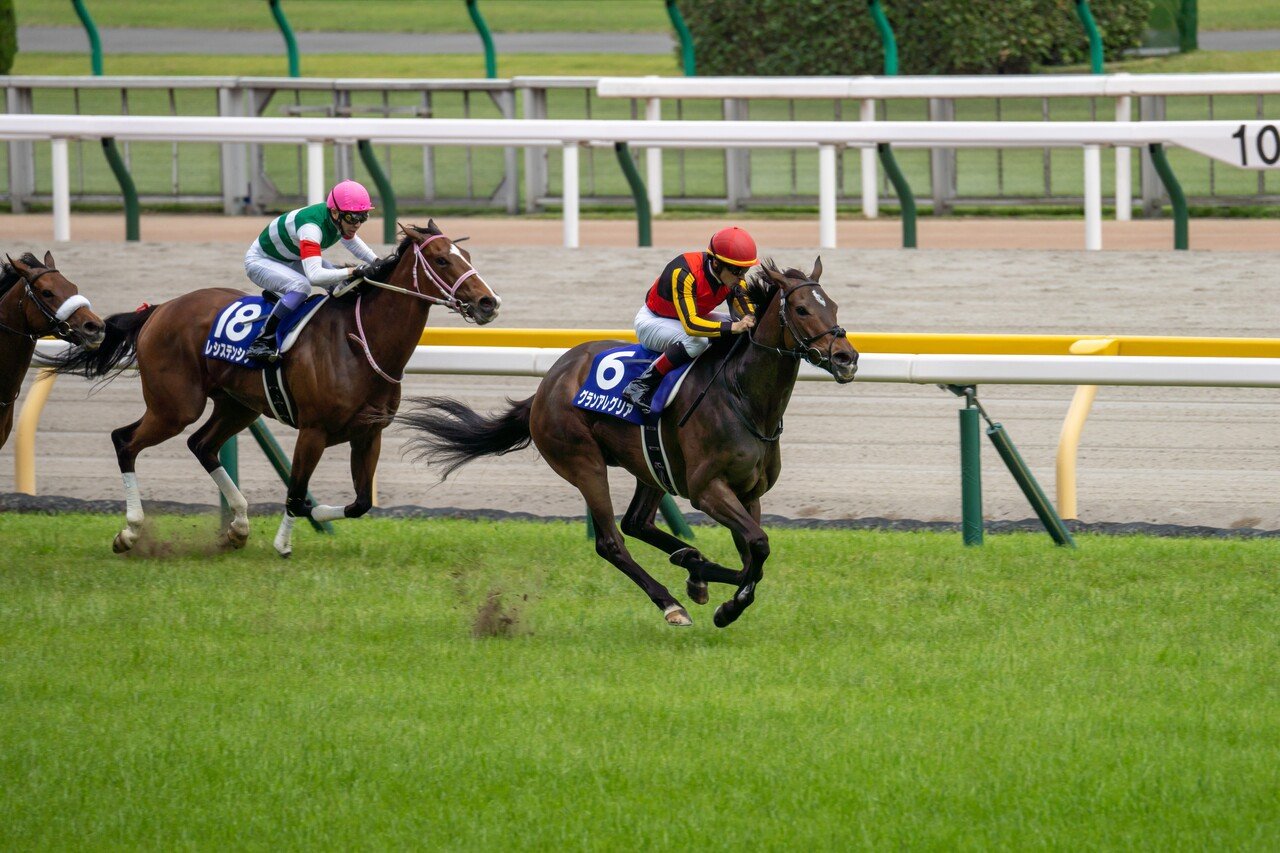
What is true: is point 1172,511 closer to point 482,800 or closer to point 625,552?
point 625,552

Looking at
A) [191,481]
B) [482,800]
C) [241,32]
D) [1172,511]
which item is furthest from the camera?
[241,32]

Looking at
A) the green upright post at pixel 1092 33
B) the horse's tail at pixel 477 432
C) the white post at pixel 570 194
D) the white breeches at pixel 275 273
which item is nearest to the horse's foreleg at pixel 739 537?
the horse's tail at pixel 477 432

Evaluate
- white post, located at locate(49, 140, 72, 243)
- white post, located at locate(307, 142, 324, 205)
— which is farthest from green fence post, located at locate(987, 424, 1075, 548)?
white post, located at locate(49, 140, 72, 243)

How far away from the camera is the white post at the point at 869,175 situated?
44.7ft

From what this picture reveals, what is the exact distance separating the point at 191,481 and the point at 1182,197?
20.0 ft

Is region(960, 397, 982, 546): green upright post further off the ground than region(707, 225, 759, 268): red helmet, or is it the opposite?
region(707, 225, 759, 268): red helmet

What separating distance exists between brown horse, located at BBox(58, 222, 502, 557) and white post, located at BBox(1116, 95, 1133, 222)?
6.78 m

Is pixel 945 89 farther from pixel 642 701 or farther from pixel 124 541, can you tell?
pixel 642 701

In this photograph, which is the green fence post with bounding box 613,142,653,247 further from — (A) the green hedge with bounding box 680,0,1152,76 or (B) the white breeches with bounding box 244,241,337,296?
(A) the green hedge with bounding box 680,0,1152,76

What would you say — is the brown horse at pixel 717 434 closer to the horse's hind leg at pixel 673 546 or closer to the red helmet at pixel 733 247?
the horse's hind leg at pixel 673 546

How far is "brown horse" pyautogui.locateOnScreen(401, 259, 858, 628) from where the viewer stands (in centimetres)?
624

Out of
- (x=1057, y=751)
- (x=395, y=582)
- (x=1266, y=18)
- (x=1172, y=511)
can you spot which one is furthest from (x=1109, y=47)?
(x=1057, y=751)

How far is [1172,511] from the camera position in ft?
27.4

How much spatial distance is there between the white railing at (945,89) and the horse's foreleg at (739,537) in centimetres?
706
